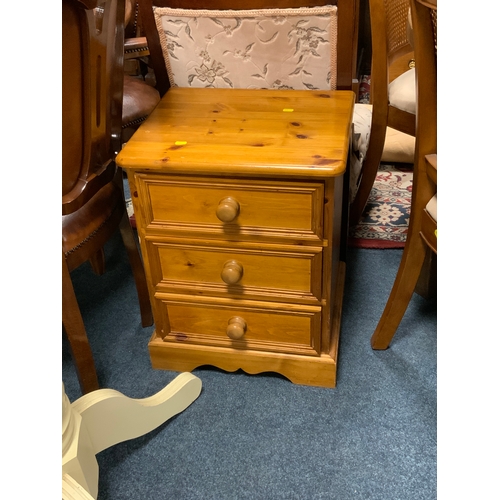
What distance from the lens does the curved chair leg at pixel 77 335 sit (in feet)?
3.44

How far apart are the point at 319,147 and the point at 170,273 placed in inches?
16.7

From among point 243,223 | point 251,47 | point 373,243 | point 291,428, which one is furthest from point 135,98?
point 291,428

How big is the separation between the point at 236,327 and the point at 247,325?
0.11 ft

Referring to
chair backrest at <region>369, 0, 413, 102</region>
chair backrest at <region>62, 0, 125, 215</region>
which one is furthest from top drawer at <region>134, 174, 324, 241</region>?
chair backrest at <region>369, 0, 413, 102</region>

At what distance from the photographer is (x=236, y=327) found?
1.18 meters

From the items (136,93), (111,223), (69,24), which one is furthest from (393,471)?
(136,93)

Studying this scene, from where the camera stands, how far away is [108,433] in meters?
1.03

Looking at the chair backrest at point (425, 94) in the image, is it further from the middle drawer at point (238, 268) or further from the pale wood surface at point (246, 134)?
the middle drawer at point (238, 268)

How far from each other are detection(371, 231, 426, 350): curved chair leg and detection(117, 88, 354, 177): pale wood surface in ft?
1.01

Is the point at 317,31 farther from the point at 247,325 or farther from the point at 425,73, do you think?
the point at 247,325

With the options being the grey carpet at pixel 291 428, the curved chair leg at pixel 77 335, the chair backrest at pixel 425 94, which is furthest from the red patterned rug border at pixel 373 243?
the curved chair leg at pixel 77 335

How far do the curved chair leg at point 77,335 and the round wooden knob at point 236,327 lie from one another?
12.1 inches
